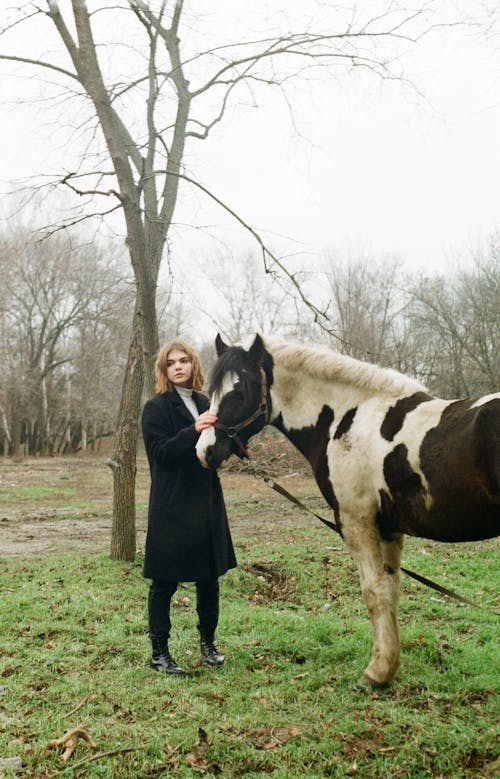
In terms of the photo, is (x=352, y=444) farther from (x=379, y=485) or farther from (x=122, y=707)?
(x=122, y=707)

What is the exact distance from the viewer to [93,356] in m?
37.9

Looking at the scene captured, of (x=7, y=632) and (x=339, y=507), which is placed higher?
(x=339, y=507)

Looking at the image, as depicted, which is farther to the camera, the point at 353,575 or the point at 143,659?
the point at 353,575

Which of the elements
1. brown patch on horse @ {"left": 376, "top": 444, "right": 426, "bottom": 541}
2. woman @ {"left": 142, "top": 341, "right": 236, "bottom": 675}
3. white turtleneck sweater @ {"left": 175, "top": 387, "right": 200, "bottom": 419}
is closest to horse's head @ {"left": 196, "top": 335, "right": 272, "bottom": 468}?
woman @ {"left": 142, "top": 341, "right": 236, "bottom": 675}

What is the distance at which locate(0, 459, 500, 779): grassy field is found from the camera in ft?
10.1

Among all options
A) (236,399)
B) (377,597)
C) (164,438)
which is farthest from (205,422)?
(377,597)

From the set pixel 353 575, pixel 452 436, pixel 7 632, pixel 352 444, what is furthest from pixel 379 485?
pixel 353 575

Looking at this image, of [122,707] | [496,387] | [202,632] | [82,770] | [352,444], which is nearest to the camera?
[82,770]

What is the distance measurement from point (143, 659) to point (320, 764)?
1905mm

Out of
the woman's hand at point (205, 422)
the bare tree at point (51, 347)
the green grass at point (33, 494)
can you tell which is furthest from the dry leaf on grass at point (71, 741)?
the bare tree at point (51, 347)

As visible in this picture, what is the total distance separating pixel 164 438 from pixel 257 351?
90 centimetres

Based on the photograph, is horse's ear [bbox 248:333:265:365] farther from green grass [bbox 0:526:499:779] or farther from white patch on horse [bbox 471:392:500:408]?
green grass [bbox 0:526:499:779]

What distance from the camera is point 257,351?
4.27 meters

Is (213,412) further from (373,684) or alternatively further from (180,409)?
(373,684)
